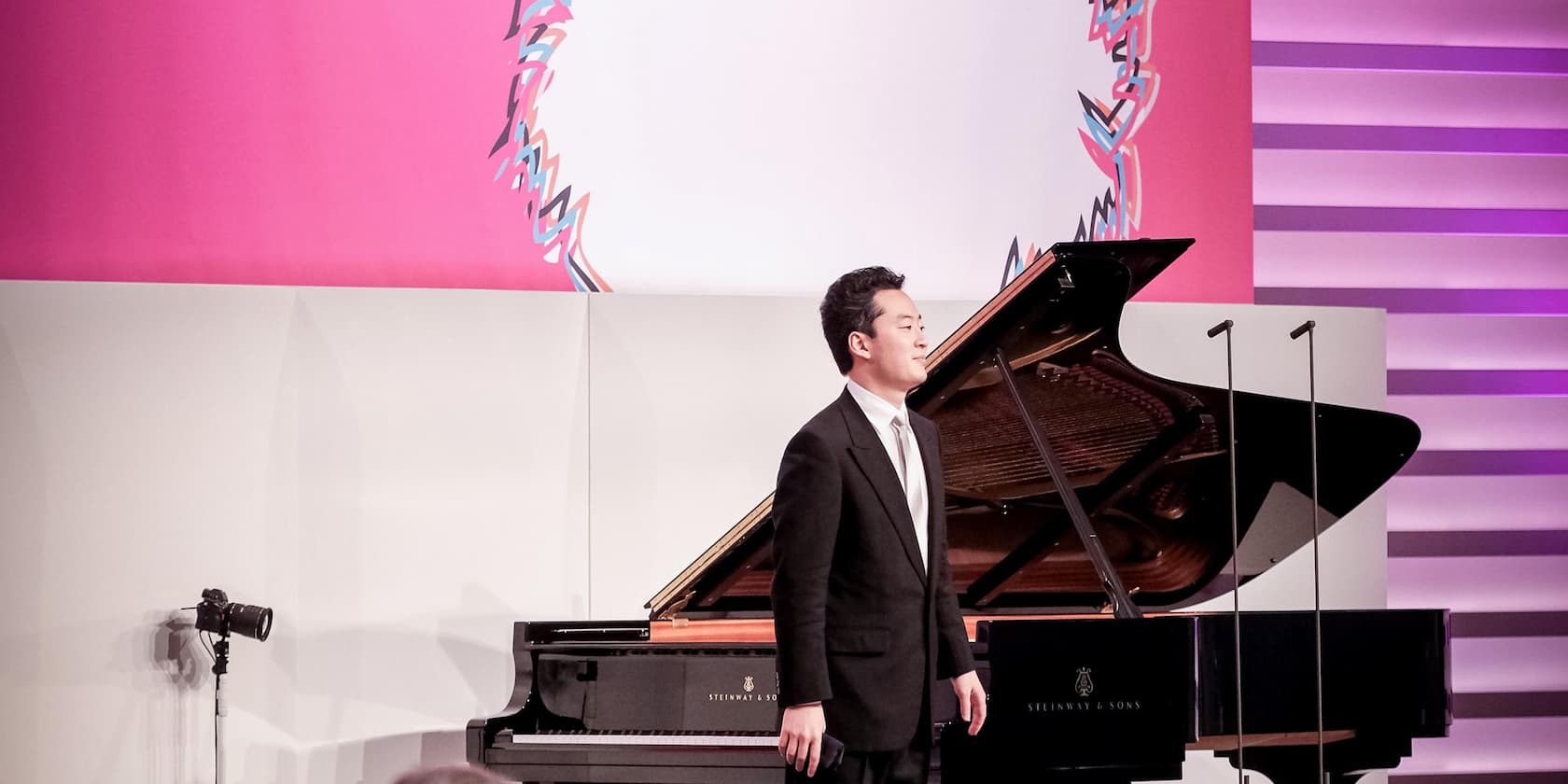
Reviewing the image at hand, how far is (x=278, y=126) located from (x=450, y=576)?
1668 millimetres

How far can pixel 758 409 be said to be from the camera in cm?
440

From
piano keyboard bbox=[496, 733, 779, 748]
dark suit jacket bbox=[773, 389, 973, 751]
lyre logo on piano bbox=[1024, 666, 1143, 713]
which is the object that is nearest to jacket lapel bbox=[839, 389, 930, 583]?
dark suit jacket bbox=[773, 389, 973, 751]

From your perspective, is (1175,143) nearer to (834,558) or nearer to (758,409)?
(758,409)

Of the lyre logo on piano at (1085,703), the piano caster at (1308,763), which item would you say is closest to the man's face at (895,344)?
the lyre logo on piano at (1085,703)

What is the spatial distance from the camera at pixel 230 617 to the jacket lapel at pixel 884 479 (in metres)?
2.36

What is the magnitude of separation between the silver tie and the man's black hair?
150 mm

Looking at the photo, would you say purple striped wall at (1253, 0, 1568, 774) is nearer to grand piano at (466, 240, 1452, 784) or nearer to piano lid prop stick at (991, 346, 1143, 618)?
grand piano at (466, 240, 1452, 784)

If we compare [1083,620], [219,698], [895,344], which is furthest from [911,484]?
[219,698]

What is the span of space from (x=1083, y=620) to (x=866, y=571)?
80 centimetres

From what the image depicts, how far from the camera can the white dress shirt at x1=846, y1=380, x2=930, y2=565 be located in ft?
7.34

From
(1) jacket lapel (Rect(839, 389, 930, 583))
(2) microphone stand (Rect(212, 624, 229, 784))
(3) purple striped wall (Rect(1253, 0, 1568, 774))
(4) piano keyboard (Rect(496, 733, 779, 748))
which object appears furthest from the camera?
(3) purple striped wall (Rect(1253, 0, 1568, 774))

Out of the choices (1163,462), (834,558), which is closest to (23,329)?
(834,558)

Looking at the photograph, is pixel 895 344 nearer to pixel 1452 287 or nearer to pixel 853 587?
pixel 853 587

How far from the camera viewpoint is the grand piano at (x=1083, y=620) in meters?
2.70
